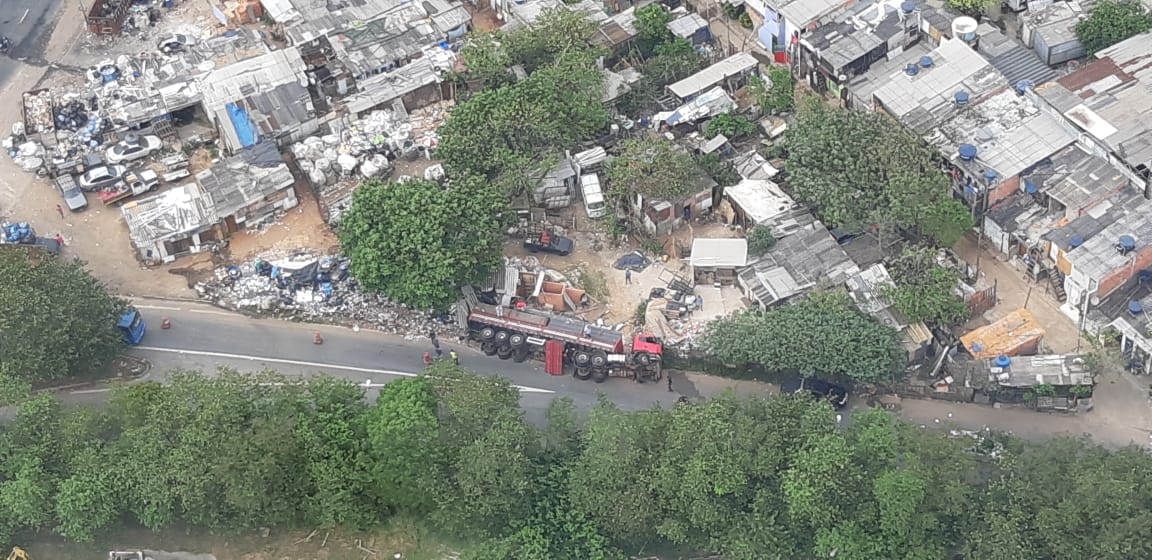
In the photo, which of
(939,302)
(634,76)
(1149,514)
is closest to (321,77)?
(634,76)

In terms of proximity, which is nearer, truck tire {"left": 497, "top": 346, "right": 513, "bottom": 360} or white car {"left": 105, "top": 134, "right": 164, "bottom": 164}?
truck tire {"left": 497, "top": 346, "right": 513, "bottom": 360}

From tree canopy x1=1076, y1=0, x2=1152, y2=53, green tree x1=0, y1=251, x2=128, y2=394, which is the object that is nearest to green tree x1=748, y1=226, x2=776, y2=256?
tree canopy x1=1076, y1=0, x2=1152, y2=53

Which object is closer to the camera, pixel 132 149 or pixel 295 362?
pixel 295 362

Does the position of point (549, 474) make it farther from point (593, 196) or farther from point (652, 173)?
point (593, 196)

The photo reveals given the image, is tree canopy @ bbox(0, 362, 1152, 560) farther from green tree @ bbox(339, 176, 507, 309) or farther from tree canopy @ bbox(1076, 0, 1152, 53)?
tree canopy @ bbox(1076, 0, 1152, 53)

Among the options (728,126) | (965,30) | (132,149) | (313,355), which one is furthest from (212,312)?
(965,30)

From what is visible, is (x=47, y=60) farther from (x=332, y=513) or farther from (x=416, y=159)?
(x=332, y=513)

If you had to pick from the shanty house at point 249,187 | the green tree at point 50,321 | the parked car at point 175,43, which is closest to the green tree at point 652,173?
the shanty house at point 249,187
